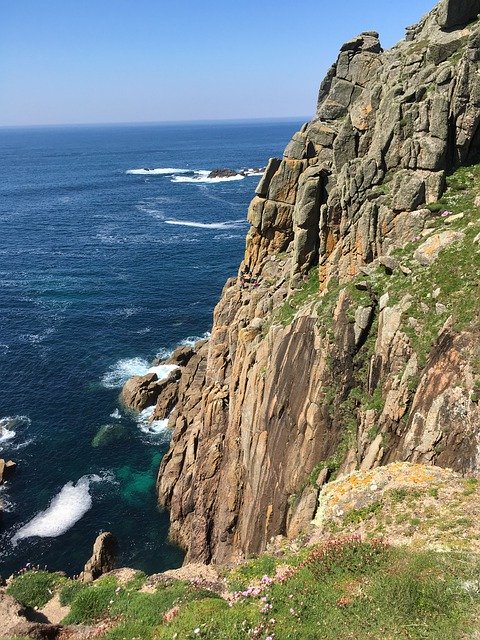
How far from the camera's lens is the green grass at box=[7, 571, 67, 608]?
76.4 ft

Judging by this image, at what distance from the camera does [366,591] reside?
643 inches

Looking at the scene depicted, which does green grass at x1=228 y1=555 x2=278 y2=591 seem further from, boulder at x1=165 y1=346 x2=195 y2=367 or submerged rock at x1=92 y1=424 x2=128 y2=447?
boulder at x1=165 y1=346 x2=195 y2=367

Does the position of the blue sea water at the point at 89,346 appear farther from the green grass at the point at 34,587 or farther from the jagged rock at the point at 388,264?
the jagged rock at the point at 388,264

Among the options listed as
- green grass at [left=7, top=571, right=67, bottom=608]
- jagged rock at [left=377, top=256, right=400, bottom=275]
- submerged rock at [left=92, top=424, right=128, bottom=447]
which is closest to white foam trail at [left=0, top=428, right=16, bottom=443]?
submerged rock at [left=92, top=424, right=128, bottom=447]

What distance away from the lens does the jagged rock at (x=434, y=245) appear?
92.4ft

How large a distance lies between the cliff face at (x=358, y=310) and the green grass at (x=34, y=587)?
13.3m

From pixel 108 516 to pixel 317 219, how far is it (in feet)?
120

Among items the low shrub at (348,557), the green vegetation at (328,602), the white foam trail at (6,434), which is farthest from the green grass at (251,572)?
the white foam trail at (6,434)

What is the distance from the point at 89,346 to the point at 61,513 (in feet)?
108

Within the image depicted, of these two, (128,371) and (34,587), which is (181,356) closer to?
(128,371)

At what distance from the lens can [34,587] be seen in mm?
23891

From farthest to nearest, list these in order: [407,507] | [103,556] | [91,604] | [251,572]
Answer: [103,556]
[91,604]
[251,572]
[407,507]

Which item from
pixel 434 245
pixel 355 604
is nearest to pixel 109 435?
pixel 434 245

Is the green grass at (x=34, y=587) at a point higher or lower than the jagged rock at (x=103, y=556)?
higher
